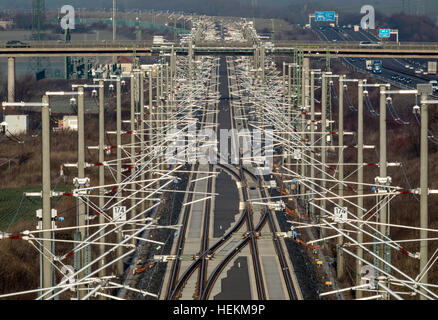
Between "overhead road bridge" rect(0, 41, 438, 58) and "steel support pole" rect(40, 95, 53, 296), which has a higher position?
"overhead road bridge" rect(0, 41, 438, 58)

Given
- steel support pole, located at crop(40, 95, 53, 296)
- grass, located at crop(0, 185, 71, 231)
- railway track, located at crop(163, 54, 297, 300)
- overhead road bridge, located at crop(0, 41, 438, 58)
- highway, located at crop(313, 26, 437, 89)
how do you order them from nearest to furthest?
steel support pole, located at crop(40, 95, 53, 296)
railway track, located at crop(163, 54, 297, 300)
grass, located at crop(0, 185, 71, 231)
overhead road bridge, located at crop(0, 41, 438, 58)
highway, located at crop(313, 26, 437, 89)

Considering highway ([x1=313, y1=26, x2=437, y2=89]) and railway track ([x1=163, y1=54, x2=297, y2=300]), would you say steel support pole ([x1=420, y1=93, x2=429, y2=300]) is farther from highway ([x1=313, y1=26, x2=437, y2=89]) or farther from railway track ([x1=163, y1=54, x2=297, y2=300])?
highway ([x1=313, y1=26, x2=437, y2=89])

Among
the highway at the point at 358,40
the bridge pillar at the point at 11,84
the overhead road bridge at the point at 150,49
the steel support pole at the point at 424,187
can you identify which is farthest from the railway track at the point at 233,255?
the highway at the point at 358,40

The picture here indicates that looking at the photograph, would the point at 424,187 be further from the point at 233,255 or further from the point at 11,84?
A: the point at 11,84

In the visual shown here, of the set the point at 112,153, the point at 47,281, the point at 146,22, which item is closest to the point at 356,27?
the point at 146,22

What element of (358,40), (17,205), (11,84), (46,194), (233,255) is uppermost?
(358,40)

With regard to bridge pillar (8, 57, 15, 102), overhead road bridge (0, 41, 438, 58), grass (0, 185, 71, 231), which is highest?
overhead road bridge (0, 41, 438, 58)

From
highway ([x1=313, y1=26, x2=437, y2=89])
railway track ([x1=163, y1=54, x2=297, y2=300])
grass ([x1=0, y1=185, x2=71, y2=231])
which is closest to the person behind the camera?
railway track ([x1=163, y1=54, x2=297, y2=300])

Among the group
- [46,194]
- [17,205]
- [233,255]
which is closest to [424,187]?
[46,194]

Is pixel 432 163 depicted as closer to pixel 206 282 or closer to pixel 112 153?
pixel 112 153

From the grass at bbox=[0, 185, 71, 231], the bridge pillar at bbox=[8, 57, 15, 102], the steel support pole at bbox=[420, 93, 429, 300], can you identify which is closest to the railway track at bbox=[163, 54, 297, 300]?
the grass at bbox=[0, 185, 71, 231]

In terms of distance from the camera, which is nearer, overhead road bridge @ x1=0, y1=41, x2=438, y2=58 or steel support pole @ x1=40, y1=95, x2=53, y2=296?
steel support pole @ x1=40, y1=95, x2=53, y2=296
